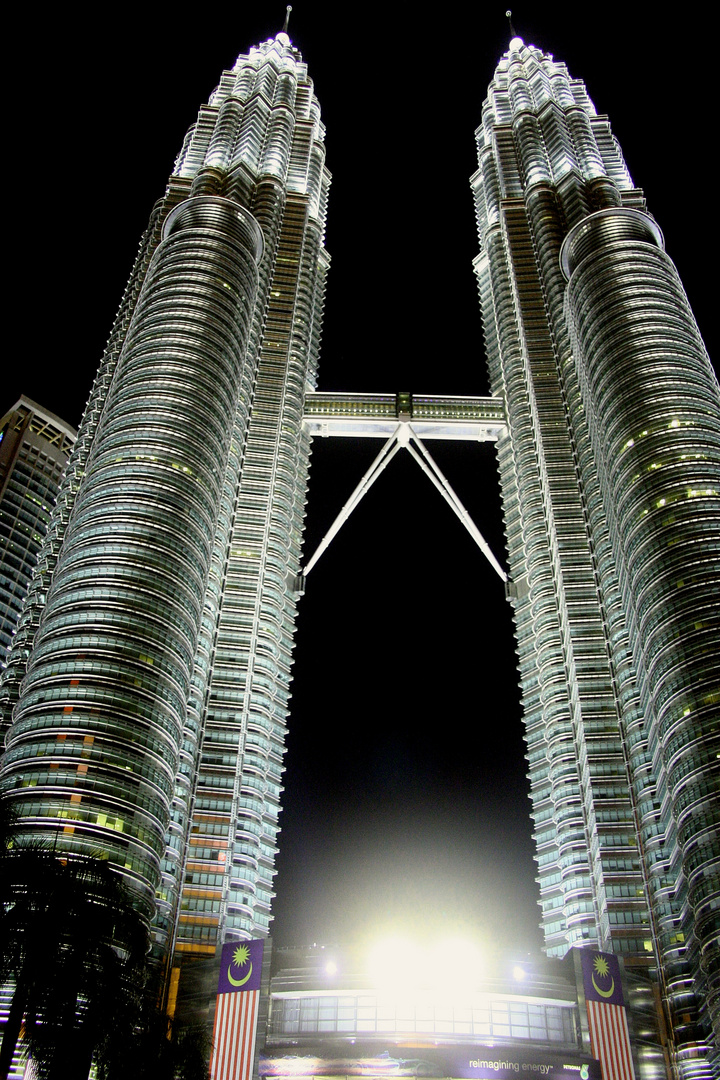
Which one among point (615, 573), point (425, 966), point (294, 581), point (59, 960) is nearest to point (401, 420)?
point (294, 581)

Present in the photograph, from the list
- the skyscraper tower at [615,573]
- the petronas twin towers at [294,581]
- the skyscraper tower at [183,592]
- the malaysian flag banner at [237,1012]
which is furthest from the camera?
the skyscraper tower at [615,573]

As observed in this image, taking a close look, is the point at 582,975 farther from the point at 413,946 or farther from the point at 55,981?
the point at 55,981

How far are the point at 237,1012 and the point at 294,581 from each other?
7058 centimetres

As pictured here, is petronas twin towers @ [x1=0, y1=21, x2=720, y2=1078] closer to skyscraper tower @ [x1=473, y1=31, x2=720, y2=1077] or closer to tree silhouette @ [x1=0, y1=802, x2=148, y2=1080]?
skyscraper tower @ [x1=473, y1=31, x2=720, y2=1077]

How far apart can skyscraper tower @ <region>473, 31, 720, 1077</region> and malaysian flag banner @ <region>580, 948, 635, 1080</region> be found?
313 inches

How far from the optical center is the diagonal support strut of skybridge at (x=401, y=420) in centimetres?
16262

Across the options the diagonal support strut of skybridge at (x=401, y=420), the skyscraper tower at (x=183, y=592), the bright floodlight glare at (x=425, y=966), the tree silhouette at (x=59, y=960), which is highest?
the diagonal support strut of skybridge at (x=401, y=420)

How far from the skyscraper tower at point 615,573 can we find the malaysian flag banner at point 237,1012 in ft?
132

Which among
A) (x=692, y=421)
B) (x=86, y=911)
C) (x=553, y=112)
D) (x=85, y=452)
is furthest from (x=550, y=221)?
(x=86, y=911)

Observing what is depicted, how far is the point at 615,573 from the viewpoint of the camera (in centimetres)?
13225

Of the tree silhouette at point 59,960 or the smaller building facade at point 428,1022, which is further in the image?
the smaller building facade at point 428,1022

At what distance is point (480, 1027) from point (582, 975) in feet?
34.1

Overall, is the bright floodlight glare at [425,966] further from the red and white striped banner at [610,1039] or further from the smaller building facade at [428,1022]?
the red and white striped banner at [610,1039]

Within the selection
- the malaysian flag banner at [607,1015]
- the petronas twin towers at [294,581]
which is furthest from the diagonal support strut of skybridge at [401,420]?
the malaysian flag banner at [607,1015]
